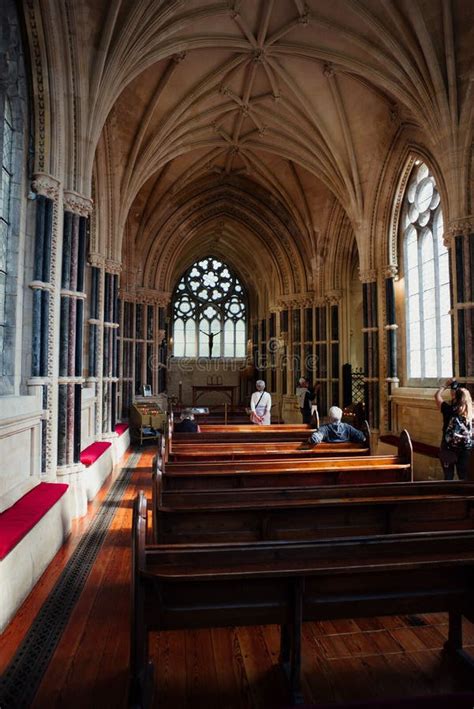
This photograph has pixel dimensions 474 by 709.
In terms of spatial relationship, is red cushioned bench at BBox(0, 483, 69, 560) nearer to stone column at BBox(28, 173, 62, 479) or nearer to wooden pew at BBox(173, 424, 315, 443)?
stone column at BBox(28, 173, 62, 479)

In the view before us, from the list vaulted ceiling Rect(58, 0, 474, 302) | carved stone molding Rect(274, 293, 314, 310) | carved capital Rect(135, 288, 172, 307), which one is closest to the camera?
vaulted ceiling Rect(58, 0, 474, 302)

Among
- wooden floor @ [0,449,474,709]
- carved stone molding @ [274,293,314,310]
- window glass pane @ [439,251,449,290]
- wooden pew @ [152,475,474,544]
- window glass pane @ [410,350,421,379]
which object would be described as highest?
carved stone molding @ [274,293,314,310]

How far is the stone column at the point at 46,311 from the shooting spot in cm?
559

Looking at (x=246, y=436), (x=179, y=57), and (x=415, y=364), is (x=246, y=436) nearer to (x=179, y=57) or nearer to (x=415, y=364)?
(x=415, y=364)

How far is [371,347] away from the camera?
38.3 feet

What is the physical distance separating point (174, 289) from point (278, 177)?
403 inches

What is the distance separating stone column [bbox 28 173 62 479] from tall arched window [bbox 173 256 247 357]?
1794cm

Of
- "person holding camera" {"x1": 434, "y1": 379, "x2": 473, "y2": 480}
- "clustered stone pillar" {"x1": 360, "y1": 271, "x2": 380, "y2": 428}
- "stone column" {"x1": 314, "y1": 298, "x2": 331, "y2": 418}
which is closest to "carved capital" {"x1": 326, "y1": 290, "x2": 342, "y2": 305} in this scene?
"stone column" {"x1": 314, "y1": 298, "x2": 331, "y2": 418}

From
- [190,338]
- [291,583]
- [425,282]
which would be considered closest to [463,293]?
[425,282]

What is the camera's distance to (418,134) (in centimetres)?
981

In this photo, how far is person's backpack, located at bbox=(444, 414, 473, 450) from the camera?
19.0ft

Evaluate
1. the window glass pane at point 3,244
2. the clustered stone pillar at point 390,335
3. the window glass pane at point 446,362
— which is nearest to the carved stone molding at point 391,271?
the clustered stone pillar at point 390,335

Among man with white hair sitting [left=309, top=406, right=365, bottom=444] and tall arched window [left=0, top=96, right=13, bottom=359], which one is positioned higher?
tall arched window [left=0, top=96, right=13, bottom=359]

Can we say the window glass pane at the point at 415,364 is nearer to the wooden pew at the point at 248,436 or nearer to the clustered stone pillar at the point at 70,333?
the wooden pew at the point at 248,436
